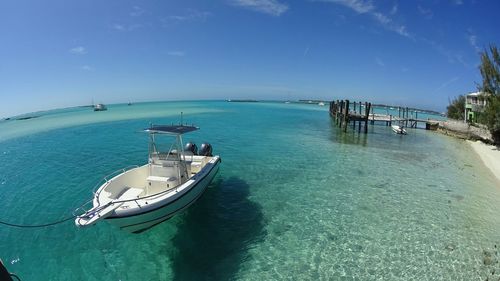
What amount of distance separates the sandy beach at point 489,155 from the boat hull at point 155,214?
20104 millimetres

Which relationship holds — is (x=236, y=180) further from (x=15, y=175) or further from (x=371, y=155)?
(x=15, y=175)

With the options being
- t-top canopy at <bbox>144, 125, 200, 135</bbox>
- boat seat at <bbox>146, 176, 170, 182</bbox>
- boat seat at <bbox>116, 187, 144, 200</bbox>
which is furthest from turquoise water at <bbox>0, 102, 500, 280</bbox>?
t-top canopy at <bbox>144, 125, 200, 135</bbox>

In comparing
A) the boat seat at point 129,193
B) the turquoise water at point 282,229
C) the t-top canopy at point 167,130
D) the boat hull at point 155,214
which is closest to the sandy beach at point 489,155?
the turquoise water at point 282,229

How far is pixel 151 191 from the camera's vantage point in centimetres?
1078

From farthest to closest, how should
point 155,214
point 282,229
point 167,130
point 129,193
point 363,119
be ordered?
point 363,119
point 167,130
point 129,193
point 282,229
point 155,214

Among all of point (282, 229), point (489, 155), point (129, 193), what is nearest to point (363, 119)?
point (489, 155)

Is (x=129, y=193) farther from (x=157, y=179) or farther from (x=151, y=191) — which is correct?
(x=157, y=179)

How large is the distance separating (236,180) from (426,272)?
990 cm

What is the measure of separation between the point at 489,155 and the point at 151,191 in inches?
1144

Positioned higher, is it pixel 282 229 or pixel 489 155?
pixel 489 155

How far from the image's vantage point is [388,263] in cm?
857

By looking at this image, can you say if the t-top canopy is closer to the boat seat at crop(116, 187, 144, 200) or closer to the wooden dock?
the boat seat at crop(116, 187, 144, 200)

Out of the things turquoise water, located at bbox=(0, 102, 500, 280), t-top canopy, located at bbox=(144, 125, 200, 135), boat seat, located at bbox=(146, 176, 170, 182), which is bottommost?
turquoise water, located at bbox=(0, 102, 500, 280)

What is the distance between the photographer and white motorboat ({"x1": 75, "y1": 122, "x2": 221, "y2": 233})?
326 inches
